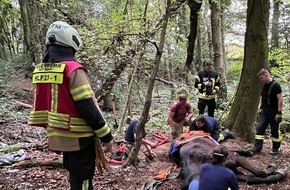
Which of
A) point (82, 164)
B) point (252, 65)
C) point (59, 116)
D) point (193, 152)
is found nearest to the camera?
point (59, 116)

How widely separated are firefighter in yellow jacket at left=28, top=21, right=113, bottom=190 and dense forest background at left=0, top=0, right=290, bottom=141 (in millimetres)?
2200

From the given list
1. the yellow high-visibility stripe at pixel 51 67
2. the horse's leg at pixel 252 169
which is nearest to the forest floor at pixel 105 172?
the horse's leg at pixel 252 169

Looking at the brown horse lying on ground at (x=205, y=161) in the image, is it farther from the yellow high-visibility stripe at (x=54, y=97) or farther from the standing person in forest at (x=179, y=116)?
the yellow high-visibility stripe at (x=54, y=97)

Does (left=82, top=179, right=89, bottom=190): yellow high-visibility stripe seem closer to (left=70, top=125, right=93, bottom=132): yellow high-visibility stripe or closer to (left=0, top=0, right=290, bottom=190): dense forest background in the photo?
(left=70, top=125, right=93, bottom=132): yellow high-visibility stripe

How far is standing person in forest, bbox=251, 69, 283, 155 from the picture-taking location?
640 centimetres

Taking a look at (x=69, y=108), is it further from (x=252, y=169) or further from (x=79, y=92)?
(x=252, y=169)

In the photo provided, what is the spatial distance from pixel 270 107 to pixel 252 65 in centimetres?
117

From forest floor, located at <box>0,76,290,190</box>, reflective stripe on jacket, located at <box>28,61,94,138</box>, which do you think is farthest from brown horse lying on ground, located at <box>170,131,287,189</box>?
reflective stripe on jacket, located at <box>28,61,94,138</box>

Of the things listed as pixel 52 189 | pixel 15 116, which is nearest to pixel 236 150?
pixel 52 189

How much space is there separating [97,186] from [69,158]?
1673 mm

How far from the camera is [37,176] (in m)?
4.81

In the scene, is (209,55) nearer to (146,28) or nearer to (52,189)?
(146,28)

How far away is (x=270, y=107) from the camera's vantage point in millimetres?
6645

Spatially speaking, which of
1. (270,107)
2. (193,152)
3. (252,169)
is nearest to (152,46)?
(270,107)
